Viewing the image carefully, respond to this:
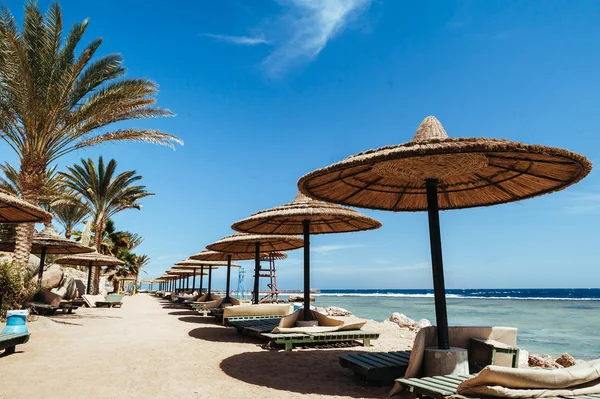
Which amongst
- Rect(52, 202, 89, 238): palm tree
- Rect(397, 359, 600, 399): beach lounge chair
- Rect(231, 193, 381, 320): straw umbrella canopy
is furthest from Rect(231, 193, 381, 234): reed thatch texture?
Rect(52, 202, 89, 238): palm tree

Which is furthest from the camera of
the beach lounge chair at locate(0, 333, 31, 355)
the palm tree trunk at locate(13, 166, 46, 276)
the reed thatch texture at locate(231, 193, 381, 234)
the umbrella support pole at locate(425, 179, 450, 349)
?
the palm tree trunk at locate(13, 166, 46, 276)

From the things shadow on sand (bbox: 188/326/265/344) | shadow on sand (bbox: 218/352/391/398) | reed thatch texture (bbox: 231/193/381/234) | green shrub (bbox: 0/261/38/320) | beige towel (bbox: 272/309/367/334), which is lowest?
shadow on sand (bbox: 188/326/265/344)

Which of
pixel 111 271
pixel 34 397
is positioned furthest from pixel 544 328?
pixel 111 271

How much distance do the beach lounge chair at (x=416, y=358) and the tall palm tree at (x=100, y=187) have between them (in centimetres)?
2082

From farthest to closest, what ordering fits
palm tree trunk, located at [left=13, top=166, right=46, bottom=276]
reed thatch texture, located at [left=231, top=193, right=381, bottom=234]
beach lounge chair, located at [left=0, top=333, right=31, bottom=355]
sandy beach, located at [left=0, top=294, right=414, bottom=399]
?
palm tree trunk, located at [left=13, top=166, right=46, bottom=276], reed thatch texture, located at [left=231, top=193, right=381, bottom=234], beach lounge chair, located at [left=0, top=333, right=31, bottom=355], sandy beach, located at [left=0, top=294, right=414, bottom=399]

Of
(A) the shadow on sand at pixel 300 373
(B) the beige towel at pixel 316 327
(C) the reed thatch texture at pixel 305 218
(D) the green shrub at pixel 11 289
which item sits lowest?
(A) the shadow on sand at pixel 300 373

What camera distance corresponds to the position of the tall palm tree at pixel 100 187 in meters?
21.6

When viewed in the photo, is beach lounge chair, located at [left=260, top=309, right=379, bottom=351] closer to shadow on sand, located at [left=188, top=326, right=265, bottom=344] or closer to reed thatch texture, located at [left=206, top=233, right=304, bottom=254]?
shadow on sand, located at [left=188, top=326, right=265, bottom=344]

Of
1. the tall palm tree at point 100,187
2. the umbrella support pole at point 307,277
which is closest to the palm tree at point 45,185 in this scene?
the tall palm tree at point 100,187

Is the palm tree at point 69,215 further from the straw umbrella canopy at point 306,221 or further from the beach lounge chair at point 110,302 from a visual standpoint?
the straw umbrella canopy at point 306,221

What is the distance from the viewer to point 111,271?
38562 mm

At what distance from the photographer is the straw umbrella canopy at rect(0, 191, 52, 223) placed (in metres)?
7.86

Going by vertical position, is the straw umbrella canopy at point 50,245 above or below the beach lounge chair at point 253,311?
above

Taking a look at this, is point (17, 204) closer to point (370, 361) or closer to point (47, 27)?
point (47, 27)
